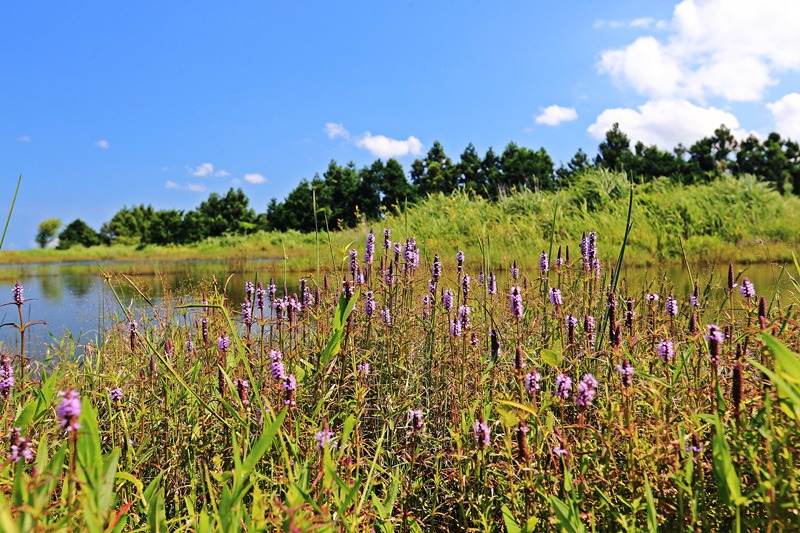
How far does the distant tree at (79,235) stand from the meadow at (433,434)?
44180 mm

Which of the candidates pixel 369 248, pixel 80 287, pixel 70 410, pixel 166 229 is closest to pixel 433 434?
pixel 369 248

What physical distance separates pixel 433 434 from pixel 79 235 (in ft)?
151

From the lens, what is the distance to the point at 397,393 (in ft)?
6.43

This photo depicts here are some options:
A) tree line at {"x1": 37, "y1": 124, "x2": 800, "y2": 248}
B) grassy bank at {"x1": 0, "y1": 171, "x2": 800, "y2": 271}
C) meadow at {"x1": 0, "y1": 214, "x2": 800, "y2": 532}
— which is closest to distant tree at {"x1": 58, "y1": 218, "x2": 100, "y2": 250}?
tree line at {"x1": 37, "y1": 124, "x2": 800, "y2": 248}

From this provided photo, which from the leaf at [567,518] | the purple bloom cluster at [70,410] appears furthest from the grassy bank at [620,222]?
the purple bloom cluster at [70,410]

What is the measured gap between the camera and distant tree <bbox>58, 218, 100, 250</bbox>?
4003 centimetres

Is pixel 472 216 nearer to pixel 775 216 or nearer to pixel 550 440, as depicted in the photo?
pixel 775 216

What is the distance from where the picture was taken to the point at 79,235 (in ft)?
132

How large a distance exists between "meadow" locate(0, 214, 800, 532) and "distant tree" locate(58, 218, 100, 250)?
4418cm

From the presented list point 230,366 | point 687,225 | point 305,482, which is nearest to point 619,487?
point 305,482

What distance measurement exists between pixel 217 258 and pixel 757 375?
2166cm

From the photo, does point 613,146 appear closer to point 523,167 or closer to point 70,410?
point 523,167

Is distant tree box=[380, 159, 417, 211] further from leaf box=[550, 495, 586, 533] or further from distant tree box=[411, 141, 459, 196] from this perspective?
leaf box=[550, 495, 586, 533]

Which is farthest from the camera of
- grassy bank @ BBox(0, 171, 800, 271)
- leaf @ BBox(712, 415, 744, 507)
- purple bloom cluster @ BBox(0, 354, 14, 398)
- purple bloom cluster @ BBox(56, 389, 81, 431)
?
grassy bank @ BBox(0, 171, 800, 271)
